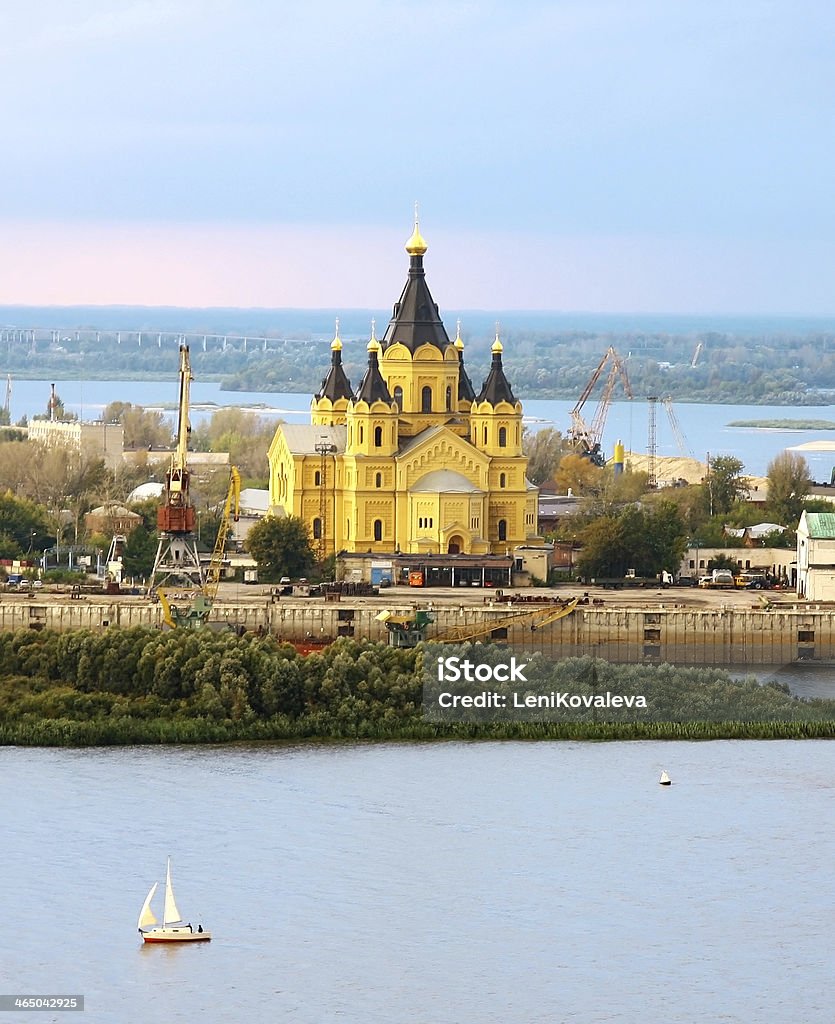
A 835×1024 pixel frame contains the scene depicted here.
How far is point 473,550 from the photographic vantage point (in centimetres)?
5744

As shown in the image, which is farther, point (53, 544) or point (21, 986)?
point (53, 544)

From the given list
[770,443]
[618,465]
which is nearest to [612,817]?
[618,465]

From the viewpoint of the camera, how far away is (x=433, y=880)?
31.8 metres

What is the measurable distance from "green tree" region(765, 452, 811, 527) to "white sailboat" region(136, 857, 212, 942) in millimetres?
36789

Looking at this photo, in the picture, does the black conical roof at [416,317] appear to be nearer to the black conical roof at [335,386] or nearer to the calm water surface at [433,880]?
the black conical roof at [335,386]

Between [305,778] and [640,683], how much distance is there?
274 inches

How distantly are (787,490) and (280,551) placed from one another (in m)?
16.6

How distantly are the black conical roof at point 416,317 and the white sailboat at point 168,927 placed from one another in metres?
29.5

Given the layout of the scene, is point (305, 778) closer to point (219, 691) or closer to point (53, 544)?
point (219, 691)

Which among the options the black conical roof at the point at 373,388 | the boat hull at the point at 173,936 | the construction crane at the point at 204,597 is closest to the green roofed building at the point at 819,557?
the black conical roof at the point at 373,388

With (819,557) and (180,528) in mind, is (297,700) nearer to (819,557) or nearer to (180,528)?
(180,528)

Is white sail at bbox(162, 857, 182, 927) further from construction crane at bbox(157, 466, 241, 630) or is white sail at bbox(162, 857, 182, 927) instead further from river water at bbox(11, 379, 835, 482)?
river water at bbox(11, 379, 835, 482)

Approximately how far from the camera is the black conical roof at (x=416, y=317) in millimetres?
58625

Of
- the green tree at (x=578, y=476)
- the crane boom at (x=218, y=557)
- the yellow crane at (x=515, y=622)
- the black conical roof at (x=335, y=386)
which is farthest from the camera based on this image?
the green tree at (x=578, y=476)
